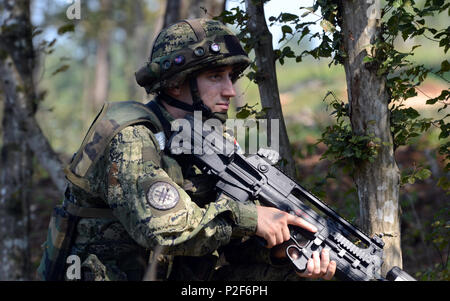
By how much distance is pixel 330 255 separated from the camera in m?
3.21

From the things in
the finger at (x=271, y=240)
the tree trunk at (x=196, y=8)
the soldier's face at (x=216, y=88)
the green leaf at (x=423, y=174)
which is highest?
the tree trunk at (x=196, y=8)

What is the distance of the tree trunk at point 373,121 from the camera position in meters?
3.37

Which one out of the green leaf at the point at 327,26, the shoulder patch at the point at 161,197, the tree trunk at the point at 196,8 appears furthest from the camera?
the tree trunk at the point at 196,8

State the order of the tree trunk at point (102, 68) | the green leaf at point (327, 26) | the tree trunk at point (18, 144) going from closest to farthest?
the green leaf at point (327, 26) < the tree trunk at point (18, 144) < the tree trunk at point (102, 68)

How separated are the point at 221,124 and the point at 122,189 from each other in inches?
35.0

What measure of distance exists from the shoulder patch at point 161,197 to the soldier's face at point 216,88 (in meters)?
0.78

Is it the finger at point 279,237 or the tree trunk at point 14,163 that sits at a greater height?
the tree trunk at point 14,163

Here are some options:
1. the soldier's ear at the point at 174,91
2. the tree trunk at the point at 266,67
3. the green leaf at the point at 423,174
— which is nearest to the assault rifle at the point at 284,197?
the soldier's ear at the point at 174,91

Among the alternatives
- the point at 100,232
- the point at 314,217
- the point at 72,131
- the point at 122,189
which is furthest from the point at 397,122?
the point at 72,131

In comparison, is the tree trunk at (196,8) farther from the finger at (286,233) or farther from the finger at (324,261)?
the finger at (324,261)

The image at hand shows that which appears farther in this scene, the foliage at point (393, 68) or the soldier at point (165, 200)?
the foliage at point (393, 68)

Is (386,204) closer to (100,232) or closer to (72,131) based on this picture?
(100,232)

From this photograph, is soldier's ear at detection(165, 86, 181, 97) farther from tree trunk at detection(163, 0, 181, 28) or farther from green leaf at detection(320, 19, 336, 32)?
tree trunk at detection(163, 0, 181, 28)
